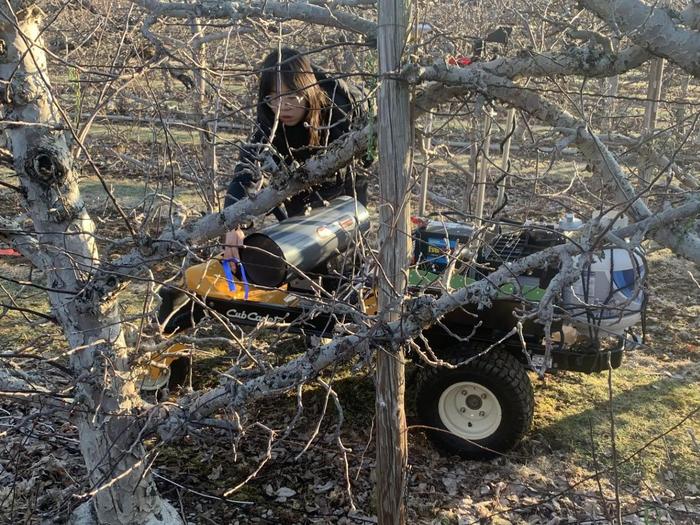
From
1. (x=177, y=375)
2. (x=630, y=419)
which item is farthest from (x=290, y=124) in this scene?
(x=630, y=419)

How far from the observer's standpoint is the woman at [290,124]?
2510mm

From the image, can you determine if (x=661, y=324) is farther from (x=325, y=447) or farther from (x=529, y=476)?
(x=325, y=447)

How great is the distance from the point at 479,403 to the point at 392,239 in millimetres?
1807

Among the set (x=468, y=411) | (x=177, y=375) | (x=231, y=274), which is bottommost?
(x=468, y=411)

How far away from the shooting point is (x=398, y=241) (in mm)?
2338

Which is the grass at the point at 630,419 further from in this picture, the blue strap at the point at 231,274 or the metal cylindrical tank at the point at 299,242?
the blue strap at the point at 231,274

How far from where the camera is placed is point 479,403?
374 cm

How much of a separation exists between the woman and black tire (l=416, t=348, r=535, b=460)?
Result: 4.20 feet

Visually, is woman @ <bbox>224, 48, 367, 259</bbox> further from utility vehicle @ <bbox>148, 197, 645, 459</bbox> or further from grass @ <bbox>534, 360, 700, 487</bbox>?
grass @ <bbox>534, 360, 700, 487</bbox>

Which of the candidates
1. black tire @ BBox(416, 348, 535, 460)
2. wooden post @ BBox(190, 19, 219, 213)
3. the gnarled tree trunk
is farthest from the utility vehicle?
the gnarled tree trunk

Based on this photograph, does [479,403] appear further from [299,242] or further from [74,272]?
[74,272]

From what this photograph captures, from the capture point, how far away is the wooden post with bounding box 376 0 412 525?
82.2 inches

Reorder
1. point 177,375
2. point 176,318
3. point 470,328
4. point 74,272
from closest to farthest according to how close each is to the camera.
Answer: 1. point 74,272
2. point 470,328
3. point 176,318
4. point 177,375

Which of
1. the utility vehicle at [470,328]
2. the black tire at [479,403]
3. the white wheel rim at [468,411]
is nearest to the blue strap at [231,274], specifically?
the utility vehicle at [470,328]
